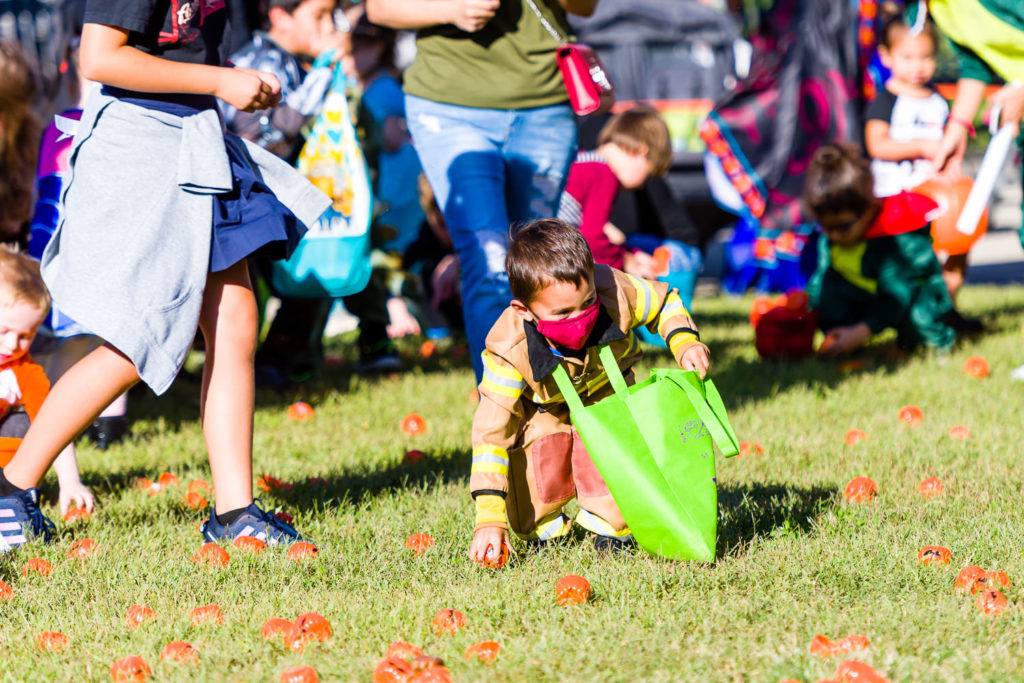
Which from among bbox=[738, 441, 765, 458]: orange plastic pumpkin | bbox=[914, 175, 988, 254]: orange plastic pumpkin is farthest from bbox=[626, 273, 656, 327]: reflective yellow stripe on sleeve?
bbox=[914, 175, 988, 254]: orange plastic pumpkin

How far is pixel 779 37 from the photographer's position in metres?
10.7

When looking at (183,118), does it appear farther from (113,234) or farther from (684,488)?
(684,488)

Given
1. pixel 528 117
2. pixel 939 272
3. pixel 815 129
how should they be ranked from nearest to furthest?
pixel 528 117 < pixel 939 272 < pixel 815 129

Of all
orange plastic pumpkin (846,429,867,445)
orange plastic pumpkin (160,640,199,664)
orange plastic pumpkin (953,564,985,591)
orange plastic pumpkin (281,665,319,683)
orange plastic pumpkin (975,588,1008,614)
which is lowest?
orange plastic pumpkin (846,429,867,445)

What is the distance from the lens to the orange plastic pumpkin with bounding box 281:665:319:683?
2422 mm

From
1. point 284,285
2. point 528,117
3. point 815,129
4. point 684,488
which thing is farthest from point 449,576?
point 815,129

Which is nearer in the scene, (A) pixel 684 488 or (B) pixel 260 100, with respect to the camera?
(A) pixel 684 488

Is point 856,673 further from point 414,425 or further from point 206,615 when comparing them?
point 414,425

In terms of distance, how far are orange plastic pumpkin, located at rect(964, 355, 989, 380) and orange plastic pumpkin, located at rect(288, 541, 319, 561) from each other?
3.84m

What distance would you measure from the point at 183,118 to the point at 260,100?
0.27 meters

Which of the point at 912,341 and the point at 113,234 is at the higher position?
the point at 113,234

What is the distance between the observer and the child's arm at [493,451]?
3.17 meters

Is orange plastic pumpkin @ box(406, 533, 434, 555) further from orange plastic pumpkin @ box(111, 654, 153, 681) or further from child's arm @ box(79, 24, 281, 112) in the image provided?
child's arm @ box(79, 24, 281, 112)

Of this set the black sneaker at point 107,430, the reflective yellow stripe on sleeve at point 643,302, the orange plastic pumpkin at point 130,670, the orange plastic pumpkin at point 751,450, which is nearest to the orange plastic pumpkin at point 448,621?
the orange plastic pumpkin at point 130,670
